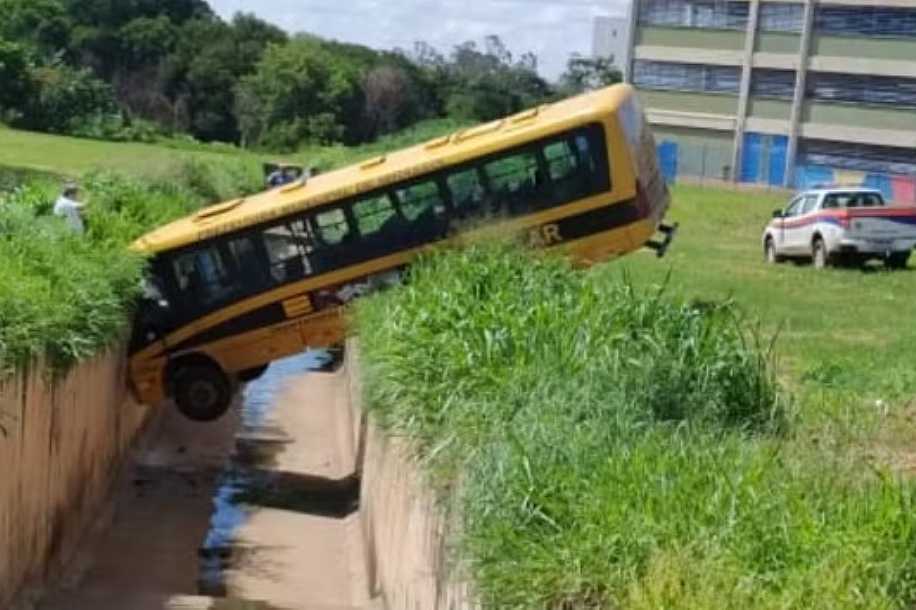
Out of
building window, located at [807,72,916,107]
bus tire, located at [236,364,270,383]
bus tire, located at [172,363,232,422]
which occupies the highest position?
building window, located at [807,72,916,107]

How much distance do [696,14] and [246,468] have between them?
209 feet

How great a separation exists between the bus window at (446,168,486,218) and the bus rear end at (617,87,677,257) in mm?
1842

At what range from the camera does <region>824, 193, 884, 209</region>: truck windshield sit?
3128cm

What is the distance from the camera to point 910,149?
7069 centimetres

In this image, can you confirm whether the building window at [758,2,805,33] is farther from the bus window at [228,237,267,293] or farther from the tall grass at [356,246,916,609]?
the tall grass at [356,246,916,609]

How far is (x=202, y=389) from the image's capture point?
19.0m

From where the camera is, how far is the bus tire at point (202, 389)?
18891mm

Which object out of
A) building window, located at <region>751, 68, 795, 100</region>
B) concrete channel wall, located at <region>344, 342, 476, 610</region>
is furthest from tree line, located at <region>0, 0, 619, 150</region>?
concrete channel wall, located at <region>344, 342, 476, 610</region>

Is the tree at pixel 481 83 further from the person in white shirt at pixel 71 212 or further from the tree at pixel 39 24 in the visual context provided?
the person in white shirt at pixel 71 212

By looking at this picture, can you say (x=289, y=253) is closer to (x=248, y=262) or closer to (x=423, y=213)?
(x=248, y=262)

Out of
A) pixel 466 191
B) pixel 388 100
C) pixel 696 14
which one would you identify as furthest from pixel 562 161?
pixel 388 100

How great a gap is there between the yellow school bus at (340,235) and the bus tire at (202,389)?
2cm

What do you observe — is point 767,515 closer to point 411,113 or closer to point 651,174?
point 651,174

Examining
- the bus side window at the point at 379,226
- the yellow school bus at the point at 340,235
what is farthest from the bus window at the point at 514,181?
the bus side window at the point at 379,226
